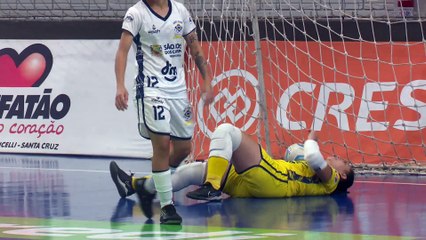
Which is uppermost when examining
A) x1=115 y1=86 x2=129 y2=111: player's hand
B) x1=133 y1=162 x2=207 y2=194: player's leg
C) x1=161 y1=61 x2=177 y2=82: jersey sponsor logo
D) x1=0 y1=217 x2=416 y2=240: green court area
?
x1=161 y1=61 x2=177 y2=82: jersey sponsor logo

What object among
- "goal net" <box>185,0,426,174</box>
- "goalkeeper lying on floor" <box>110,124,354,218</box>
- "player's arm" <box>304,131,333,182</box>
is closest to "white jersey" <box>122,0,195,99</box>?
"goalkeeper lying on floor" <box>110,124,354,218</box>

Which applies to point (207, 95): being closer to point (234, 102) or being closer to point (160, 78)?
point (160, 78)

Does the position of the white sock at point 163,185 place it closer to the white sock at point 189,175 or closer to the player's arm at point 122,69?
the player's arm at point 122,69

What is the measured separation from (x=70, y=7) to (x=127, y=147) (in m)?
3.57

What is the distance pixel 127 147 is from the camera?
49.9 feet

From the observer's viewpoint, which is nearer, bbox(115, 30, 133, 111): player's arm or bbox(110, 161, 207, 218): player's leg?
bbox(115, 30, 133, 111): player's arm

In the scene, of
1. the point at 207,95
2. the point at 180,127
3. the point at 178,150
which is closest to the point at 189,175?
the point at 178,150

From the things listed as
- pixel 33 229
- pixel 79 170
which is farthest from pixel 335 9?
pixel 33 229

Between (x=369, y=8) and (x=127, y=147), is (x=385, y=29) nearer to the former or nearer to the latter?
(x=369, y=8)

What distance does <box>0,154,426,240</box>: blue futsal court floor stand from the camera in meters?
8.04

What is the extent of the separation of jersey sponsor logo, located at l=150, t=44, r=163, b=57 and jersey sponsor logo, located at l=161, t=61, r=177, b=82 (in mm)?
99

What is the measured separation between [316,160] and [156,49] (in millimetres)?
1922

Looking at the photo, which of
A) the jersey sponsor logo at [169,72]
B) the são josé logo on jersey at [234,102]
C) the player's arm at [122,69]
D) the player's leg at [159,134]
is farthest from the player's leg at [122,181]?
the são josé logo on jersey at [234,102]

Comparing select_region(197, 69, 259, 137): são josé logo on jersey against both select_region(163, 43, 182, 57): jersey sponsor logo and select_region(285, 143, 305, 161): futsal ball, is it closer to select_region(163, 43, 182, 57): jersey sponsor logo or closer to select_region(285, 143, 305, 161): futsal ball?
select_region(285, 143, 305, 161): futsal ball
